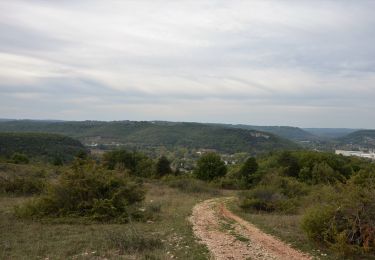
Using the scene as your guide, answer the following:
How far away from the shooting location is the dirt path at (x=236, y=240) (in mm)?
9914

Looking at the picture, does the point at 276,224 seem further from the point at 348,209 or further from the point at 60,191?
the point at 60,191

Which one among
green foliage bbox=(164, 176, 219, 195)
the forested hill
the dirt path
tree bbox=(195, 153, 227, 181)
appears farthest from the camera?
the forested hill

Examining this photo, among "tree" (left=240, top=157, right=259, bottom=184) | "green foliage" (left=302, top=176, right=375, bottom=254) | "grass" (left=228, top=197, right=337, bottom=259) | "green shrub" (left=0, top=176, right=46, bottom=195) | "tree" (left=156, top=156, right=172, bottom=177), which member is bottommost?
"tree" (left=156, top=156, right=172, bottom=177)

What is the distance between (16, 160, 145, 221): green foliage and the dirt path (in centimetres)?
298

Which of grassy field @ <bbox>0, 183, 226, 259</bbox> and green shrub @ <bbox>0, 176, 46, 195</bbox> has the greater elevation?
grassy field @ <bbox>0, 183, 226, 259</bbox>

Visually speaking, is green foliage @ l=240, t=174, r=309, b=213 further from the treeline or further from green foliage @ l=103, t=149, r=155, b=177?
green foliage @ l=103, t=149, r=155, b=177

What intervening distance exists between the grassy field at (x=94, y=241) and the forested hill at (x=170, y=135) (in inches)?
4361

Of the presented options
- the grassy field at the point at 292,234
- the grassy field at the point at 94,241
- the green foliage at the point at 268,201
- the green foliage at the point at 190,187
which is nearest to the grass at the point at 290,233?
the grassy field at the point at 292,234

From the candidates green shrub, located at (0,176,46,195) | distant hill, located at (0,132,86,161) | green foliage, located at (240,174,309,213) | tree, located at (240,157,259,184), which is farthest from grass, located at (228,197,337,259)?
distant hill, located at (0,132,86,161)

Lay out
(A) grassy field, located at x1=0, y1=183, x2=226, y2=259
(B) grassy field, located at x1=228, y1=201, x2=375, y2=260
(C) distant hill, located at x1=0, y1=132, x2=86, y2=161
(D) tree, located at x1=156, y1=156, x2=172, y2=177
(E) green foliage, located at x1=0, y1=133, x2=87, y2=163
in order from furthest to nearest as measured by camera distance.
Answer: (C) distant hill, located at x1=0, y1=132, x2=86, y2=161, (E) green foliage, located at x1=0, y1=133, x2=87, y2=163, (D) tree, located at x1=156, y1=156, x2=172, y2=177, (B) grassy field, located at x1=228, y1=201, x2=375, y2=260, (A) grassy field, located at x1=0, y1=183, x2=226, y2=259

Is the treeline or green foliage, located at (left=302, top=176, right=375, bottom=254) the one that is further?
the treeline

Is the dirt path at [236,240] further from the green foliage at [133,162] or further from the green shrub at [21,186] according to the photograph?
the green foliage at [133,162]

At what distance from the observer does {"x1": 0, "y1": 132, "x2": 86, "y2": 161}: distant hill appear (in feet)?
247

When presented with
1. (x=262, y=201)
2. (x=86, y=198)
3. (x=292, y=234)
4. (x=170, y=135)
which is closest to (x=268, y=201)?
(x=262, y=201)
